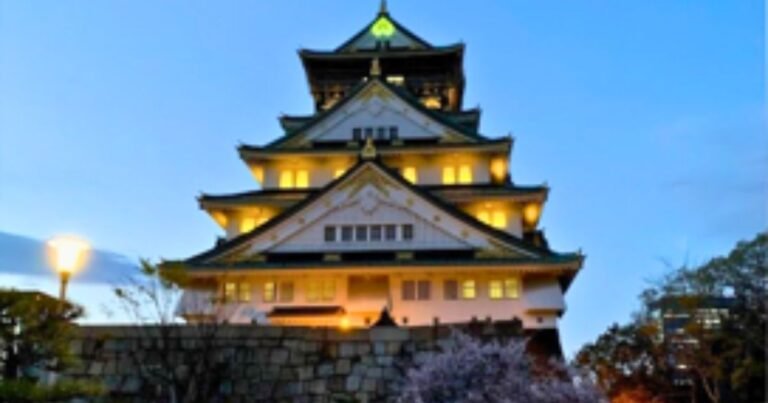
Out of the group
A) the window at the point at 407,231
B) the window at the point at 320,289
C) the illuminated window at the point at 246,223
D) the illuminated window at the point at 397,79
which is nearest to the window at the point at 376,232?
the window at the point at 407,231

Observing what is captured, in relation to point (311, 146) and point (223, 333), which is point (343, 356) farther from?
point (311, 146)

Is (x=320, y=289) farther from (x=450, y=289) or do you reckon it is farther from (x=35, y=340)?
(x=35, y=340)

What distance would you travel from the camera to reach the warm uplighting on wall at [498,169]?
132ft

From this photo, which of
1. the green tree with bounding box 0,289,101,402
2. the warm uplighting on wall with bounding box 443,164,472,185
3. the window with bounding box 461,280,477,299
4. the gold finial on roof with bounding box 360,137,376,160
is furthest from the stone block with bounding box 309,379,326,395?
the warm uplighting on wall with bounding box 443,164,472,185

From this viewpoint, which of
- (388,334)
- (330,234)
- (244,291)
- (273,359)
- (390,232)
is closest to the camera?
(273,359)

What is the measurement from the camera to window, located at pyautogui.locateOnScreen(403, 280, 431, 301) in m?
34.2

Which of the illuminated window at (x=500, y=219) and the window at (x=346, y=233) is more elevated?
the illuminated window at (x=500, y=219)

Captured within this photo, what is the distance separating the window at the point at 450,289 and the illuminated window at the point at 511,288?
2048mm

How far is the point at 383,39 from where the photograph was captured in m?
50.2

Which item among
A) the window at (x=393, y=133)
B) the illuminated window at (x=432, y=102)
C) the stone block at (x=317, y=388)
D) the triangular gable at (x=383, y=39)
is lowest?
the stone block at (x=317, y=388)

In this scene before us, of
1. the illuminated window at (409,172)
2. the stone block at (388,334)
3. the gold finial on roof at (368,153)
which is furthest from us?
the illuminated window at (409,172)

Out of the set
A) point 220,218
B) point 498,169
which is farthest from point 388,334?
point 220,218

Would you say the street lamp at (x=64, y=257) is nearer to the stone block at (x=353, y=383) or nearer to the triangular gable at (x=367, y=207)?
the stone block at (x=353, y=383)

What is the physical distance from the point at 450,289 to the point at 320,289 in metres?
5.57
